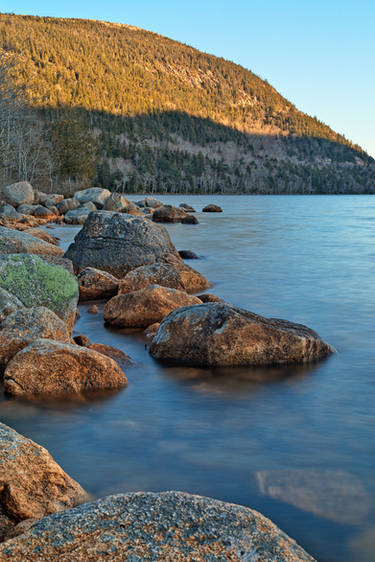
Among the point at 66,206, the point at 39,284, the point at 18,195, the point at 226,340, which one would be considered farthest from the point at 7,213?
the point at 226,340

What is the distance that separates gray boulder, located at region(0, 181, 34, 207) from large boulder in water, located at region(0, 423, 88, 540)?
3580 centimetres

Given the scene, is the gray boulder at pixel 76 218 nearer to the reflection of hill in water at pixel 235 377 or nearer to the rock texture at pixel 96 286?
the rock texture at pixel 96 286

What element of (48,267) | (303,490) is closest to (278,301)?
(48,267)

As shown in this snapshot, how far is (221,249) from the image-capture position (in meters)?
21.0

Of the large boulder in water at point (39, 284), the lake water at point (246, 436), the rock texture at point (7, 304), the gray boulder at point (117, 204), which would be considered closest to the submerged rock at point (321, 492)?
the lake water at point (246, 436)

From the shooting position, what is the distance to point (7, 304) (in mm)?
7008

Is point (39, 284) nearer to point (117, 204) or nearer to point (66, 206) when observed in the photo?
point (117, 204)

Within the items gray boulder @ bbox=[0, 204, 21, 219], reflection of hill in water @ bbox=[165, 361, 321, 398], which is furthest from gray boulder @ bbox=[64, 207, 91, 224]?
reflection of hill in water @ bbox=[165, 361, 321, 398]

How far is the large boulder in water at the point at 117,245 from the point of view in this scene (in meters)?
11.9

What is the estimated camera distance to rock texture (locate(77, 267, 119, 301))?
34.1 ft

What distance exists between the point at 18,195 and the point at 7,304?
108 ft

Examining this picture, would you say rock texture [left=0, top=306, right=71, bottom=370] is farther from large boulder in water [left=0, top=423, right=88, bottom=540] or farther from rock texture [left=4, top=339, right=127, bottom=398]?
large boulder in water [left=0, top=423, right=88, bottom=540]

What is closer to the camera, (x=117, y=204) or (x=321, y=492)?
(x=321, y=492)

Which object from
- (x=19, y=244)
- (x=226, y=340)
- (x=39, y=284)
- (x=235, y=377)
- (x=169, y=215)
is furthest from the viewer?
(x=169, y=215)
